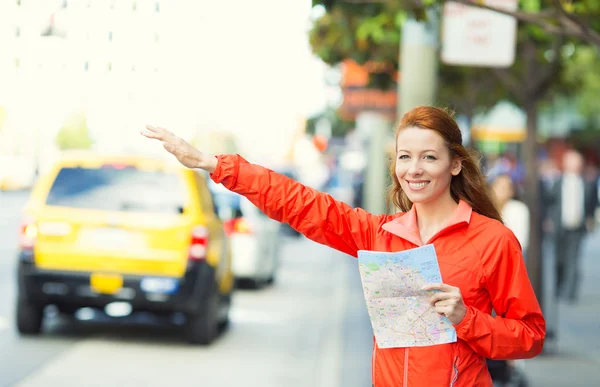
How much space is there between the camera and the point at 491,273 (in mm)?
3428

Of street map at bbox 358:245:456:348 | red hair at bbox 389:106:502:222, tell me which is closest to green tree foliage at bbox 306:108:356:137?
red hair at bbox 389:106:502:222

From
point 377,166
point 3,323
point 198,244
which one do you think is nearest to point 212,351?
point 198,244

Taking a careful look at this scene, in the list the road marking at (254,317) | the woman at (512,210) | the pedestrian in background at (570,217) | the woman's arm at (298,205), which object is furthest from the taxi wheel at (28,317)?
the woman's arm at (298,205)

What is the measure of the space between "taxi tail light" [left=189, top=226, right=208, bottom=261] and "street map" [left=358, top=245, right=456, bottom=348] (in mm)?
6812

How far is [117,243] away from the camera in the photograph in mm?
10195

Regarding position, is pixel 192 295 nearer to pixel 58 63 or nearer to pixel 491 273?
pixel 491 273

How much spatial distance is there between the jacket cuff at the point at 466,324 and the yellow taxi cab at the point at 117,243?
701 cm

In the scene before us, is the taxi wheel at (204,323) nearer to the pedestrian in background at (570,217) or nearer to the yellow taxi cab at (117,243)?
the yellow taxi cab at (117,243)

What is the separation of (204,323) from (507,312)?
7.38m

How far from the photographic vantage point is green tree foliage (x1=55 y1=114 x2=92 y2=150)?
8256 centimetres

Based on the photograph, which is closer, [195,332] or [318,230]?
[318,230]

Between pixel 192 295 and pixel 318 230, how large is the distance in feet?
22.0

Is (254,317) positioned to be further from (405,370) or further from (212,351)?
(405,370)

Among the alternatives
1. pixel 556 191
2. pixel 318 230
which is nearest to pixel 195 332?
pixel 556 191
